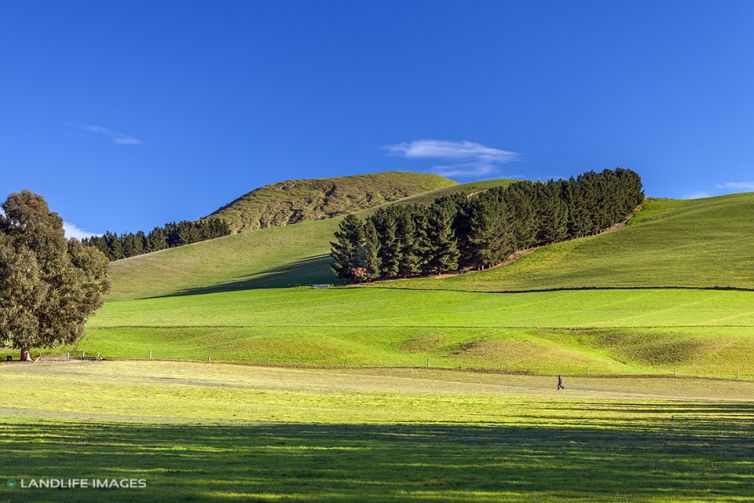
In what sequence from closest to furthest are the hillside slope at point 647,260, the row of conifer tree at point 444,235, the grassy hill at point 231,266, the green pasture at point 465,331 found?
the green pasture at point 465,331 < the hillside slope at point 647,260 < the row of conifer tree at point 444,235 < the grassy hill at point 231,266

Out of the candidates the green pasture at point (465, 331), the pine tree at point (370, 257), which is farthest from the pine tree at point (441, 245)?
the green pasture at point (465, 331)

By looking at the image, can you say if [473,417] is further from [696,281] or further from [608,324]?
[696,281]

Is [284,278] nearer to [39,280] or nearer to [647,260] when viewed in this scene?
[647,260]

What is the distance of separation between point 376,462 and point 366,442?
434cm

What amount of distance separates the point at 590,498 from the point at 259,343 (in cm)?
5982

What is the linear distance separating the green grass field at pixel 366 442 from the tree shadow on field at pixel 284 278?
82663 millimetres

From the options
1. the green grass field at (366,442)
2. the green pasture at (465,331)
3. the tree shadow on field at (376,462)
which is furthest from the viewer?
the green pasture at (465,331)

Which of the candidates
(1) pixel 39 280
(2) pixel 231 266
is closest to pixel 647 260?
(2) pixel 231 266

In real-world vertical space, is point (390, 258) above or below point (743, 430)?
above

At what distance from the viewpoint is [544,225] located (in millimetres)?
146375

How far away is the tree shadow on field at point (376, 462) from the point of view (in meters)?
13.8

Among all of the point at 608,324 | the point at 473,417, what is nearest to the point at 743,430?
the point at 473,417

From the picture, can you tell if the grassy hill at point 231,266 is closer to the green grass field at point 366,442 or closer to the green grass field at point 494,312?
the green grass field at point 494,312

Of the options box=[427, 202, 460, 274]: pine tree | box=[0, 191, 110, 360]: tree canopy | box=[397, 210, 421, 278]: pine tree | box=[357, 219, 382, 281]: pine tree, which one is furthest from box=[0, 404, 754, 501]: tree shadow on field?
box=[427, 202, 460, 274]: pine tree
